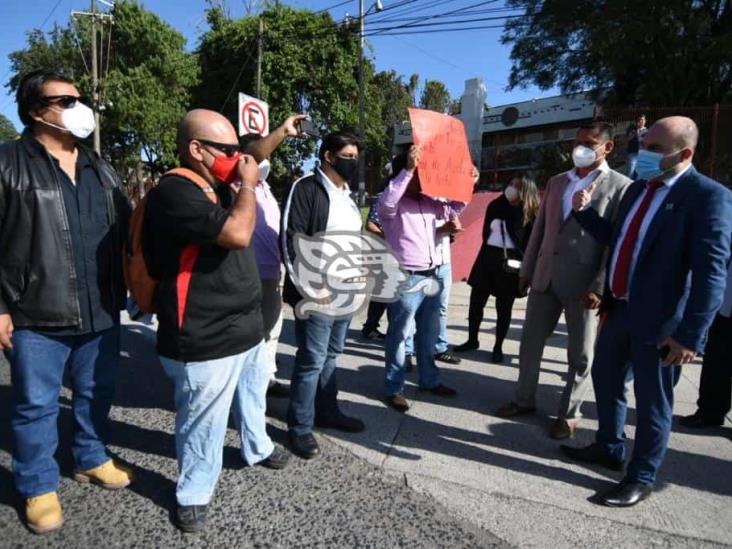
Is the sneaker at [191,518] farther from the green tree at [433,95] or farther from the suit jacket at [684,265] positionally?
the green tree at [433,95]

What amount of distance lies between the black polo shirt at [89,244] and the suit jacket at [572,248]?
2539 millimetres

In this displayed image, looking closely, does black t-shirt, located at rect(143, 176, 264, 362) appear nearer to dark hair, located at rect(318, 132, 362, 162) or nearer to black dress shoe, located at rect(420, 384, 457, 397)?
dark hair, located at rect(318, 132, 362, 162)

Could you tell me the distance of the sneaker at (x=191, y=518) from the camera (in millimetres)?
2215

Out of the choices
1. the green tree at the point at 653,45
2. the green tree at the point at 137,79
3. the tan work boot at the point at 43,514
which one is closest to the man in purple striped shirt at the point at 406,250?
the tan work boot at the point at 43,514

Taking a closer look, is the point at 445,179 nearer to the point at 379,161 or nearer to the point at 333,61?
the point at 333,61

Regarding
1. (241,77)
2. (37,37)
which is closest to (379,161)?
(241,77)

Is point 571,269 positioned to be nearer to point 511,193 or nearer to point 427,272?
point 427,272

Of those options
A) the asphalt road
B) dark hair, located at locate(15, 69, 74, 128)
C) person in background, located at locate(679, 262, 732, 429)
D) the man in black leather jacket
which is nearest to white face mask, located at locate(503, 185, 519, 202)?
person in background, located at locate(679, 262, 732, 429)

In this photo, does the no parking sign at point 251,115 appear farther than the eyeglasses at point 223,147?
Yes

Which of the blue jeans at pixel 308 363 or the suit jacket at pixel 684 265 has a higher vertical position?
the suit jacket at pixel 684 265

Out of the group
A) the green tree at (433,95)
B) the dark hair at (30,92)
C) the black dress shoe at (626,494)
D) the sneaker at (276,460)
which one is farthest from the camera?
the green tree at (433,95)

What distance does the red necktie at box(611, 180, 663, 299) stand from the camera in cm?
256

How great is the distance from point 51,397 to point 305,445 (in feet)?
4.33

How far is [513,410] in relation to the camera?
11.6 ft
